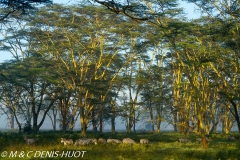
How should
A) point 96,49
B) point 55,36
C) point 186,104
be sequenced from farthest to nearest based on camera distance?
point 186,104 → point 55,36 → point 96,49

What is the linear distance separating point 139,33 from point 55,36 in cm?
599

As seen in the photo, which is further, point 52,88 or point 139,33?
point 52,88

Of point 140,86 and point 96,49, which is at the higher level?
point 96,49

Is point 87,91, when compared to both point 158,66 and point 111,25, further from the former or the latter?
point 158,66

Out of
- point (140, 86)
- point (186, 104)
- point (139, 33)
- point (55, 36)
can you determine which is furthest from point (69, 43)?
point (186, 104)

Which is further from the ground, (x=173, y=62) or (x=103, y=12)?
(x=103, y=12)

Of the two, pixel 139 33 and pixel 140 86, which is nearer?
pixel 139 33

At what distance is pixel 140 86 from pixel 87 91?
6.43 meters

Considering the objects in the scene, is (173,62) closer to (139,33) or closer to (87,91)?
(139,33)

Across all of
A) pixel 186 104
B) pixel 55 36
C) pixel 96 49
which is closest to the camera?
pixel 96 49

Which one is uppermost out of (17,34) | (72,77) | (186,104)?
(17,34)

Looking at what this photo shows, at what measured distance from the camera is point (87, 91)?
2650 cm

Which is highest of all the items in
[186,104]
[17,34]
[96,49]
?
[17,34]

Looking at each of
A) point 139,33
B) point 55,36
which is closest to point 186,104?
point 139,33
